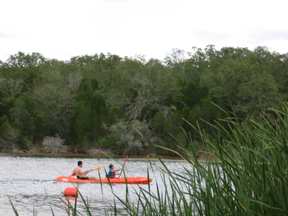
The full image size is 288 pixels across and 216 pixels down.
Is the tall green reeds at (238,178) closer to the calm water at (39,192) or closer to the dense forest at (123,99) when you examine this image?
the calm water at (39,192)

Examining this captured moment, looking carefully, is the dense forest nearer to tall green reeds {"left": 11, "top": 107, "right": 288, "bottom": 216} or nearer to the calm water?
the calm water

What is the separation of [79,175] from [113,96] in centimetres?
5793

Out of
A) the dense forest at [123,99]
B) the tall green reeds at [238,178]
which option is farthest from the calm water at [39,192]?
the dense forest at [123,99]

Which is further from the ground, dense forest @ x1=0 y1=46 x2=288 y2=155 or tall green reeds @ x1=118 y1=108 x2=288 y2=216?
dense forest @ x1=0 y1=46 x2=288 y2=155

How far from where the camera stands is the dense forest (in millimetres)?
82375

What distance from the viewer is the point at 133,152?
82.6 meters

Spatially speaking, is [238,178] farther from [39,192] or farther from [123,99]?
[123,99]

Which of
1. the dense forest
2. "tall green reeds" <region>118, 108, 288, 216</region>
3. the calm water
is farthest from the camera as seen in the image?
the dense forest

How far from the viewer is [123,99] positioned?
91.4 meters

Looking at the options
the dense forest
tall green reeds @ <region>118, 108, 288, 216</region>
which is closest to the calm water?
tall green reeds @ <region>118, 108, 288, 216</region>

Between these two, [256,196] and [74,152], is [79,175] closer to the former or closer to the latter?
[256,196]

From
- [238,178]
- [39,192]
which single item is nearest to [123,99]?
[39,192]

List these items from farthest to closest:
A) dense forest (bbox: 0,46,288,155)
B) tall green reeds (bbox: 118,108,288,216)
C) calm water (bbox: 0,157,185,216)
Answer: dense forest (bbox: 0,46,288,155) < calm water (bbox: 0,157,185,216) < tall green reeds (bbox: 118,108,288,216)

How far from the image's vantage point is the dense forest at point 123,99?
82375 mm
